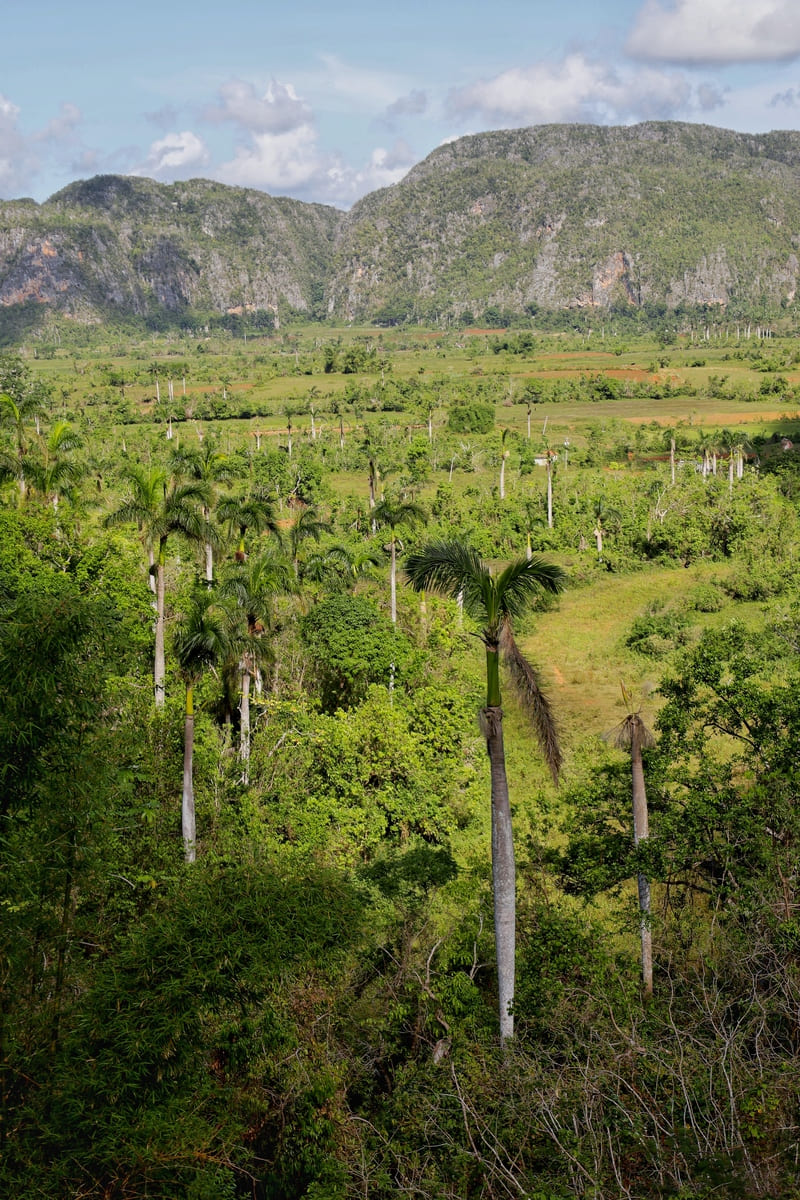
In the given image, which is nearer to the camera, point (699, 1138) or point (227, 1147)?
point (699, 1138)

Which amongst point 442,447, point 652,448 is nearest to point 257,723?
point 442,447

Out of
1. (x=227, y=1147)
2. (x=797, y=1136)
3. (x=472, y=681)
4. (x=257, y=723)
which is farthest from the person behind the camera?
(x=472, y=681)

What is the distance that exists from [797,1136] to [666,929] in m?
6.04

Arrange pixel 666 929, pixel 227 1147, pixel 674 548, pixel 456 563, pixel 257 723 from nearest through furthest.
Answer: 1. pixel 227 1147
2. pixel 456 563
3. pixel 666 929
4. pixel 257 723
5. pixel 674 548

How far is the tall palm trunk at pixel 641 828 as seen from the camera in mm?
14062

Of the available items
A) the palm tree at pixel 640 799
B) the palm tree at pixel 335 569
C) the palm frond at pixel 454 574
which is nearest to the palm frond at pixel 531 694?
the palm frond at pixel 454 574

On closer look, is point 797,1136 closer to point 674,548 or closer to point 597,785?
point 597,785

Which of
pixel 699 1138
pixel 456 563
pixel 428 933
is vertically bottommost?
pixel 428 933

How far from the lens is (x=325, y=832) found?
19.5 m

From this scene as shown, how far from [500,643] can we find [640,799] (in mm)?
4652

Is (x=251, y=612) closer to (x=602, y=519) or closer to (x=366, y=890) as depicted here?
(x=366, y=890)

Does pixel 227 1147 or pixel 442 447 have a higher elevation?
pixel 442 447

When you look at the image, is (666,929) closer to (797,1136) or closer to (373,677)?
(797,1136)

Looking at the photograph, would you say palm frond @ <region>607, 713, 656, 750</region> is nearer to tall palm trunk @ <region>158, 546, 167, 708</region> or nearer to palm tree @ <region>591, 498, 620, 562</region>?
tall palm trunk @ <region>158, 546, 167, 708</region>
